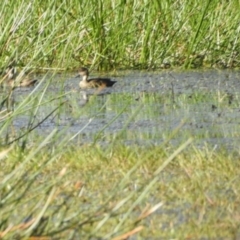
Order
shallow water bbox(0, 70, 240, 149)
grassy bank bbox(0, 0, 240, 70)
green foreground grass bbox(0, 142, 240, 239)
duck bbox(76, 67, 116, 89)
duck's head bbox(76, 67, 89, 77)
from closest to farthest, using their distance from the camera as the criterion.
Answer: green foreground grass bbox(0, 142, 240, 239) → shallow water bbox(0, 70, 240, 149) → duck bbox(76, 67, 116, 89) → duck's head bbox(76, 67, 89, 77) → grassy bank bbox(0, 0, 240, 70)

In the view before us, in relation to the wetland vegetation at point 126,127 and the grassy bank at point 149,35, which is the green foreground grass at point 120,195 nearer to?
the wetland vegetation at point 126,127

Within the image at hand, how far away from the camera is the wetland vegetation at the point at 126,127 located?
3.25 metres

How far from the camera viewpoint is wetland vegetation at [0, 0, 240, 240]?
3246 millimetres

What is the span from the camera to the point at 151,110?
22.6ft

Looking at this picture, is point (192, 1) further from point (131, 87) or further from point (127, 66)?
point (131, 87)

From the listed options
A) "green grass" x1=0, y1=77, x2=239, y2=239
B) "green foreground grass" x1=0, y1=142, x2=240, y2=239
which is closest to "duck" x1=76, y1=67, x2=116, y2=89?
"green grass" x1=0, y1=77, x2=239, y2=239

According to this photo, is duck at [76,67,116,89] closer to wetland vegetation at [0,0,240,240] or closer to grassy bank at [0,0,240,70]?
wetland vegetation at [0,0,240,240]

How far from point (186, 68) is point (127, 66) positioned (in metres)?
0.48

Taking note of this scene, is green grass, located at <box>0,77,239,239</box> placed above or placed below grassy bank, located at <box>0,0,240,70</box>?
above

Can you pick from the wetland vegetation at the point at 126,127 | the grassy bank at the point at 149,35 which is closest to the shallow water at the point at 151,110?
the wetland vegetation at the point at 126,127

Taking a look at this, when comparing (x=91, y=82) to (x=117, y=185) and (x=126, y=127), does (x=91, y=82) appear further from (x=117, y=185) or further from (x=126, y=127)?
(x=117, y=185)

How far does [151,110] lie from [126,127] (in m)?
0.80

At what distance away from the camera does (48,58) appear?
29.1 feet

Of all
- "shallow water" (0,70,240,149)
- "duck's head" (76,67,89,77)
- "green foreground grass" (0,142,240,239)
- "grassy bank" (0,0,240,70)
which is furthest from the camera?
"grassy bank" (0,0,240,70)
